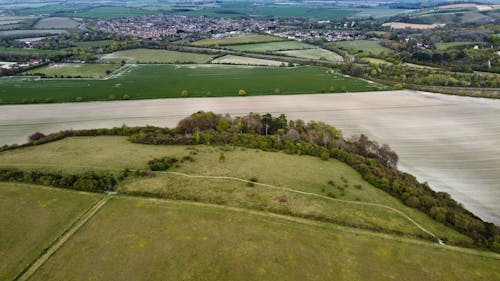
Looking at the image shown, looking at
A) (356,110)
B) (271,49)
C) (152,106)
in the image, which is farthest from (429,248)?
(271,49)

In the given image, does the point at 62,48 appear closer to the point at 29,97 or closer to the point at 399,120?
the point at 29,97

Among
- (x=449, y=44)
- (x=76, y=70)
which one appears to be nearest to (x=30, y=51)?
(x=76, y=70)

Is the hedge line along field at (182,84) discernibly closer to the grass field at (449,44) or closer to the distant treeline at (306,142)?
the distant treeline at (306,142)

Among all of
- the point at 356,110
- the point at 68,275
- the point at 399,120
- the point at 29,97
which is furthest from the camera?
the point at 29,97

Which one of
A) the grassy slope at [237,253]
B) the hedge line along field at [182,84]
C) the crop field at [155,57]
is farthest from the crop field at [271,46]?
the grassy slope at [237,253]

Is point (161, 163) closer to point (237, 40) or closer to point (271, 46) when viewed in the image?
point (271, 46)

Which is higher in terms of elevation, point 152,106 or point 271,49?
point 271,49

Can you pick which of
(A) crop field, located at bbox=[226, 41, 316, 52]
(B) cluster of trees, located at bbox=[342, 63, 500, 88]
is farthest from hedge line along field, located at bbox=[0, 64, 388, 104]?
(A) crop field, located at bbox=[226, 41, 316, 52]
